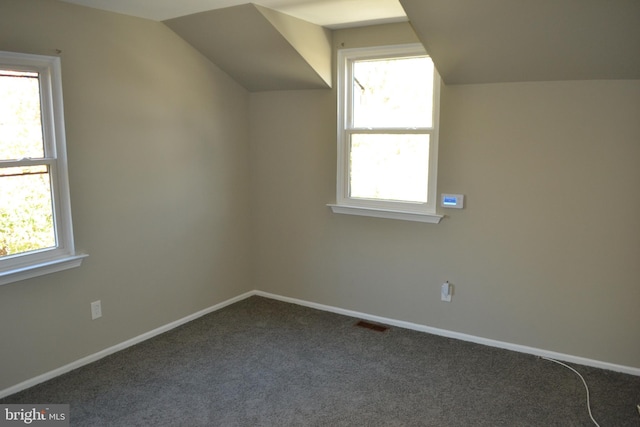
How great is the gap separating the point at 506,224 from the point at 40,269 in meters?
2.88

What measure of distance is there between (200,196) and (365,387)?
193 centimetres

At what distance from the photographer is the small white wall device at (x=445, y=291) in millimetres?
3490

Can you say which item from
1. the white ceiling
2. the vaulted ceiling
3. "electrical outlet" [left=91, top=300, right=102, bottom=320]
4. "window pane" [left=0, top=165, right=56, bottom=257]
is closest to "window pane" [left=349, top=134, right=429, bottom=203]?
the vaulted ceiling

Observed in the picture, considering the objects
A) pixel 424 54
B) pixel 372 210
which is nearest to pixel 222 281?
pixel 372 210

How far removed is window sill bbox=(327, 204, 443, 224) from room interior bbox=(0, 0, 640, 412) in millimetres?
70

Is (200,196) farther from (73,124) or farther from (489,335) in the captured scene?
(489,335)

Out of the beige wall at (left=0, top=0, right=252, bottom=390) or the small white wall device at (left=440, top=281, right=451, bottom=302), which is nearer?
the beige wall at (left=0, top=0, right=252, bottom=390)

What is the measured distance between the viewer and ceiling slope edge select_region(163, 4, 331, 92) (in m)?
3.15

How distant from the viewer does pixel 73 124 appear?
9.58 ft

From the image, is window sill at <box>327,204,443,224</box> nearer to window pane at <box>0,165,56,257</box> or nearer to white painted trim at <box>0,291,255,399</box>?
white painted trim at <box>0,291,255,399</box>

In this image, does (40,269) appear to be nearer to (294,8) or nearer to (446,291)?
(294,8)

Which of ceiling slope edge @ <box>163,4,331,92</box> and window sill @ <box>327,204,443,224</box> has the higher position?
ceiling slope edge @ <box>163,4,331,92</box>

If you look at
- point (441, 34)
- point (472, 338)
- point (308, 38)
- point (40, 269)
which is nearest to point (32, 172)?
point (40, 269)

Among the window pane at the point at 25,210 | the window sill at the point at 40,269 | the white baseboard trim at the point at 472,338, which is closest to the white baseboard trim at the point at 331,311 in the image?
the white baseboard trim at the point at 472,338
